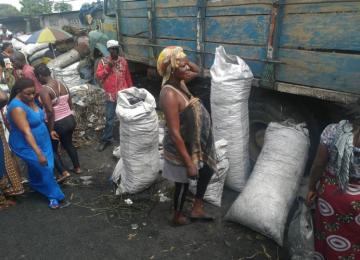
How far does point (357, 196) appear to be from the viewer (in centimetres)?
179

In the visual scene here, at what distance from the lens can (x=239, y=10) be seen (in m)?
3.16

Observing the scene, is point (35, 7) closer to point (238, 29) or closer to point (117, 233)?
point (238, 29)

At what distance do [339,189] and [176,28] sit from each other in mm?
2980

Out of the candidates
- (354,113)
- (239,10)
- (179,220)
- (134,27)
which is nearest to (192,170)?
(179,220)

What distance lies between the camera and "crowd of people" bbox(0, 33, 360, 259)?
5.97ft

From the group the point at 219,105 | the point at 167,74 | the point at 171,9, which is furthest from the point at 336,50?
the point at 171,9

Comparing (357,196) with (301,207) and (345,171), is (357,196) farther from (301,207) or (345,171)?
(301,207)

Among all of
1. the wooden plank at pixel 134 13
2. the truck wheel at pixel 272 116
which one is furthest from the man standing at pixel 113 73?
the truck wheel at pixel 272 116

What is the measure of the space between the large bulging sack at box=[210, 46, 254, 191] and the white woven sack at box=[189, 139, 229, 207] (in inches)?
4.7

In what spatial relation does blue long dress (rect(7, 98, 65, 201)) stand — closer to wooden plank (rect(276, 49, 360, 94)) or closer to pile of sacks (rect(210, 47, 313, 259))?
pile of sacks (rect(210, 47, 313, 259))

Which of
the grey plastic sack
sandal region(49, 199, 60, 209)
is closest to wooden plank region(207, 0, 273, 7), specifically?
the grey plastic sack

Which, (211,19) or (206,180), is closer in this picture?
(206,180)

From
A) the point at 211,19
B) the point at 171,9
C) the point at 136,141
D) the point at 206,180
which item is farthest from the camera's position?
the point at 171,9

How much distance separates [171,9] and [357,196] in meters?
3.23
